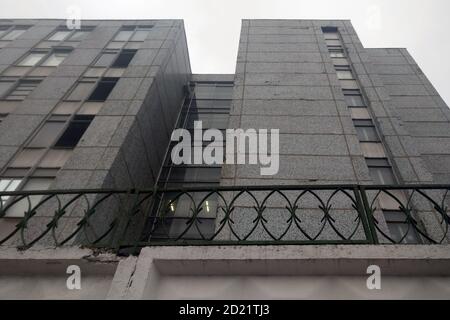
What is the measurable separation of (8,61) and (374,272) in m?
18.0

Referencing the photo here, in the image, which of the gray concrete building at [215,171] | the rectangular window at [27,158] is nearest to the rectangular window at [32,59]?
the gray concrete building at [215,171]

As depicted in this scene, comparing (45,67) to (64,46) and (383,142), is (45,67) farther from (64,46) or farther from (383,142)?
(383,142)

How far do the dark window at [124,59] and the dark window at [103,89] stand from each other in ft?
4.24

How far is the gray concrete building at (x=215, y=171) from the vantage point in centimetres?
387

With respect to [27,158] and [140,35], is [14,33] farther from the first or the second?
[27,158]

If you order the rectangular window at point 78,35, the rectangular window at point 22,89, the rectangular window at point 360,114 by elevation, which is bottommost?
the rectangular window at point 360,114

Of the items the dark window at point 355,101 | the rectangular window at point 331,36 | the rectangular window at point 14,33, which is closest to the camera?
the dark window at point 355,101

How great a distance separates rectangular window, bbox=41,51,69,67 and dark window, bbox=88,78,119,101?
384 centimetres

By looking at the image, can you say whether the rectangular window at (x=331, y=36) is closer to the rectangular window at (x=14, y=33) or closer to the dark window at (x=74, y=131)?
the dark window at (x=74, y=131)

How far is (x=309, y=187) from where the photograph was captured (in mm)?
4688

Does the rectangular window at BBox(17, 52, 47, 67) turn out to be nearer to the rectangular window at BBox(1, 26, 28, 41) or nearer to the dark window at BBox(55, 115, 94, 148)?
the rectangular window at BBox(1, 26, 28, 41)

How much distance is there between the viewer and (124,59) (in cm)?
1479

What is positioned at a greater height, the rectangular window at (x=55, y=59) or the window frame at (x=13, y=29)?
the window frame at (x=13, y=29)
